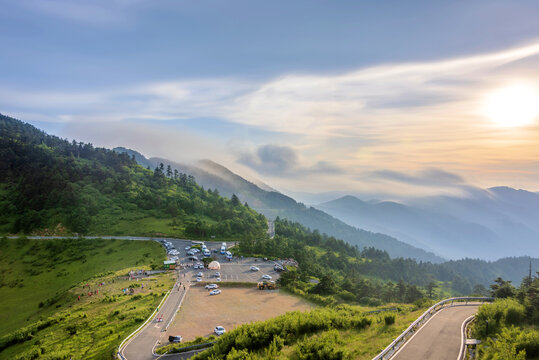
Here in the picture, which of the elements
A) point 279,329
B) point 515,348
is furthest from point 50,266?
point 515,348

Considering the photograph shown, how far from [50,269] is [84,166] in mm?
76297

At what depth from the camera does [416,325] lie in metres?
20.0

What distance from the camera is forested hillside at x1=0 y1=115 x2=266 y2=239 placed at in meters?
80.6

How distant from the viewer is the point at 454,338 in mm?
18297

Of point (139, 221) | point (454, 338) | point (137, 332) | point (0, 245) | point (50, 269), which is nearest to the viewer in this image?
point (454, 338)

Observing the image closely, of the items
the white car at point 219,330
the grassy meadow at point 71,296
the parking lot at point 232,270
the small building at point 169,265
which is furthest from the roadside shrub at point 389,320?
the small building at point 169,265

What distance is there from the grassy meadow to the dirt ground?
4.53 meters

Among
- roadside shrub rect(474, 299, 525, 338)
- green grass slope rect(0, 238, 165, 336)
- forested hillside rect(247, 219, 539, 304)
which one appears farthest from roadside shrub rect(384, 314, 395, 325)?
green grass slope rect(0, 238, 165, 336)

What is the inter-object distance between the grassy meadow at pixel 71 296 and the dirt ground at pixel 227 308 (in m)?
4.53

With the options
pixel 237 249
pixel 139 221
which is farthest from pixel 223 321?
pixel 139 221

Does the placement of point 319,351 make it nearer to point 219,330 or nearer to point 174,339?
point 219,330

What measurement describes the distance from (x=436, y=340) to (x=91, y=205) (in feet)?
330

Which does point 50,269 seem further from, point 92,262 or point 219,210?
point 219,210

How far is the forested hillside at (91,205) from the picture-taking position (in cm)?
8056
